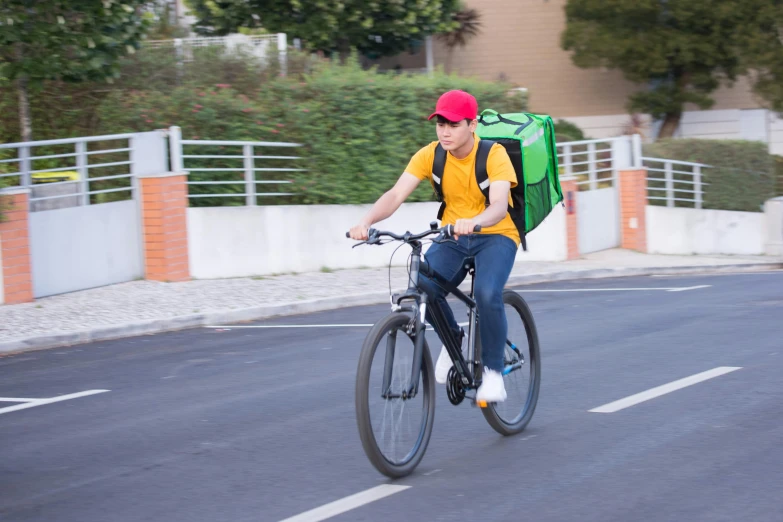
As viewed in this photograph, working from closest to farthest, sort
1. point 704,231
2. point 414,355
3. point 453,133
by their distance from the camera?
point 414,355 → point 453,133 → point 704,231

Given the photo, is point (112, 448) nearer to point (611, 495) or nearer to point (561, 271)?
point (611, 495)

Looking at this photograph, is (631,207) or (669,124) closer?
(631,207)

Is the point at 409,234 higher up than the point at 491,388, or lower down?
higher up

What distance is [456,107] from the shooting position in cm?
554

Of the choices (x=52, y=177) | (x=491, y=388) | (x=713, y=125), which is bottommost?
(x=491, y=388)

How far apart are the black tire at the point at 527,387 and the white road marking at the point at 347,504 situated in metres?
1.00

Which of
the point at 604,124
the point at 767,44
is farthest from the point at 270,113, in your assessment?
the point at 604,124

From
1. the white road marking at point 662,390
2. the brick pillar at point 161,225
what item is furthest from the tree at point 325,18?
the white road marking at point 662,390

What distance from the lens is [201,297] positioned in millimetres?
12977

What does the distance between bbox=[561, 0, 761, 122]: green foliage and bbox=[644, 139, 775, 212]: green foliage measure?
7143mm

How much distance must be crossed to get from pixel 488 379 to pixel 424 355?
1.86 ft

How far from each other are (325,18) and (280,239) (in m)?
12.6

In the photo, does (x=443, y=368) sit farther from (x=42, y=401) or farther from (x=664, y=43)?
(x=664, y=43)

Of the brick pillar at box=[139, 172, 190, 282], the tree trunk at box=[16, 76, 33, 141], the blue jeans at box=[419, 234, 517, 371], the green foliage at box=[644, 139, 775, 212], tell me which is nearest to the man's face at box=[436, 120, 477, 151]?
the blue jeans at box=[419, 234, 517, 371]
